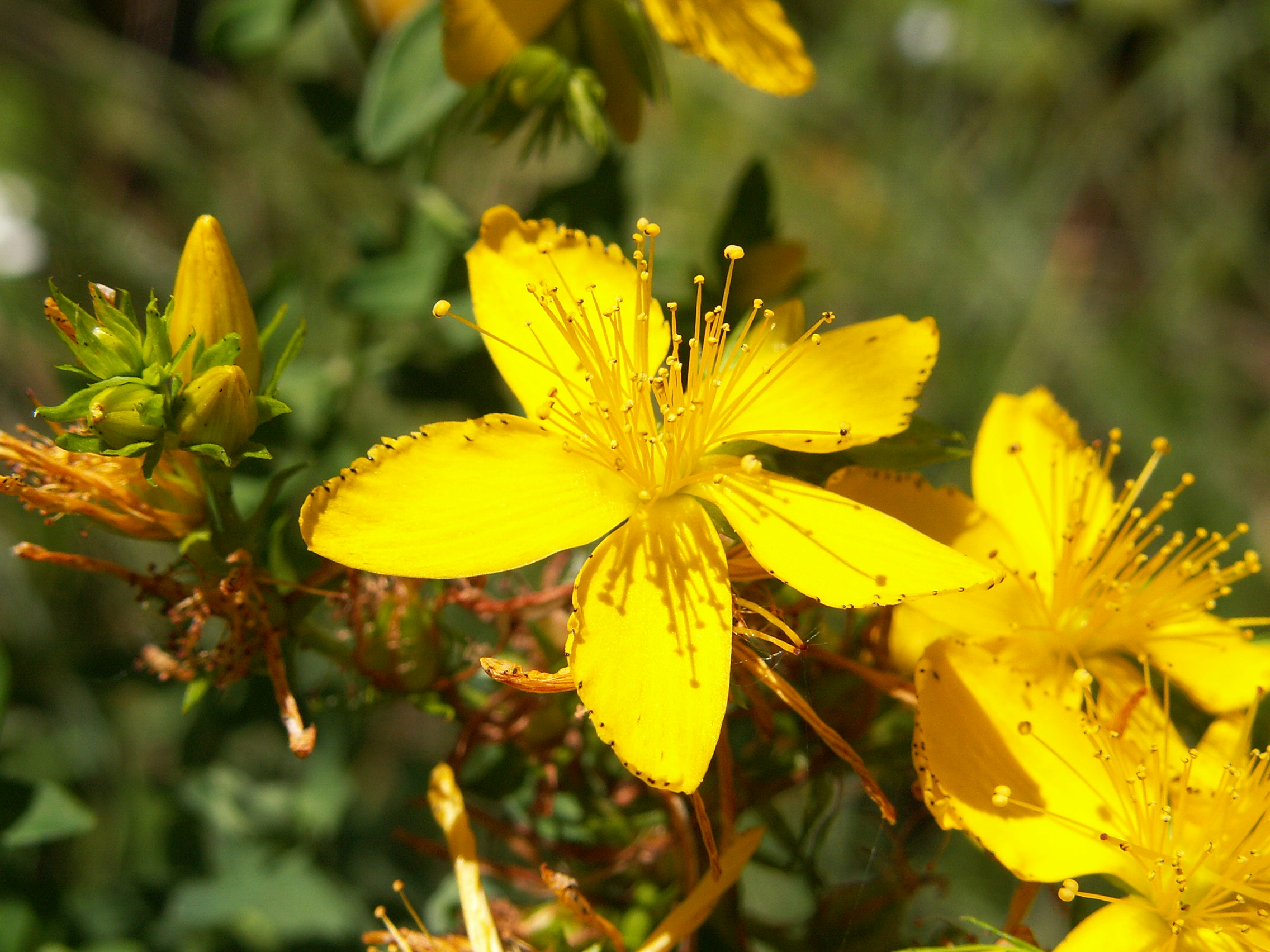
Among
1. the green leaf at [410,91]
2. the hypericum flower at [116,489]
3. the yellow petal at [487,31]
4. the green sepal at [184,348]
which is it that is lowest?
the hypericum flower at [116,489]

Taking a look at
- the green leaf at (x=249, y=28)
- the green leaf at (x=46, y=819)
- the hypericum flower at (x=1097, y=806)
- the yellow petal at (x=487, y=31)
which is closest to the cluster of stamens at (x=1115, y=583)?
the hypericum flower at (x=1097, y=806)

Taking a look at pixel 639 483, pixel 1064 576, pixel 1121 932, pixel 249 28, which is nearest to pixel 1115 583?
pixel 1064 576

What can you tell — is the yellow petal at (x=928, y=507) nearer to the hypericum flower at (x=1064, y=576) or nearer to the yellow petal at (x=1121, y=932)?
the hypericum flower at (x=1064, y=576)

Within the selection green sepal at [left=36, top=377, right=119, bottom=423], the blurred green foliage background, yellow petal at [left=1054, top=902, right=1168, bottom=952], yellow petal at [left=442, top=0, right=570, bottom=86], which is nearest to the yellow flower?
yellow petal at [left=442, top=0, right=570, bottom=86]

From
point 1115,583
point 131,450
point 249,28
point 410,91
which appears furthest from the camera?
point 249,28

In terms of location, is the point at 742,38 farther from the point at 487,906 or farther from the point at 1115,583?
the point at 487,906

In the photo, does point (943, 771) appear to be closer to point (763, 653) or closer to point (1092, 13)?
point (763, 653)

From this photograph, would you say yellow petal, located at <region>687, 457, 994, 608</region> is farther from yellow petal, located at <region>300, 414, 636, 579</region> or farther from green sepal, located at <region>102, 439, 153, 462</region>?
green sepal, located at <region>102, 439, 153, 462</region>
